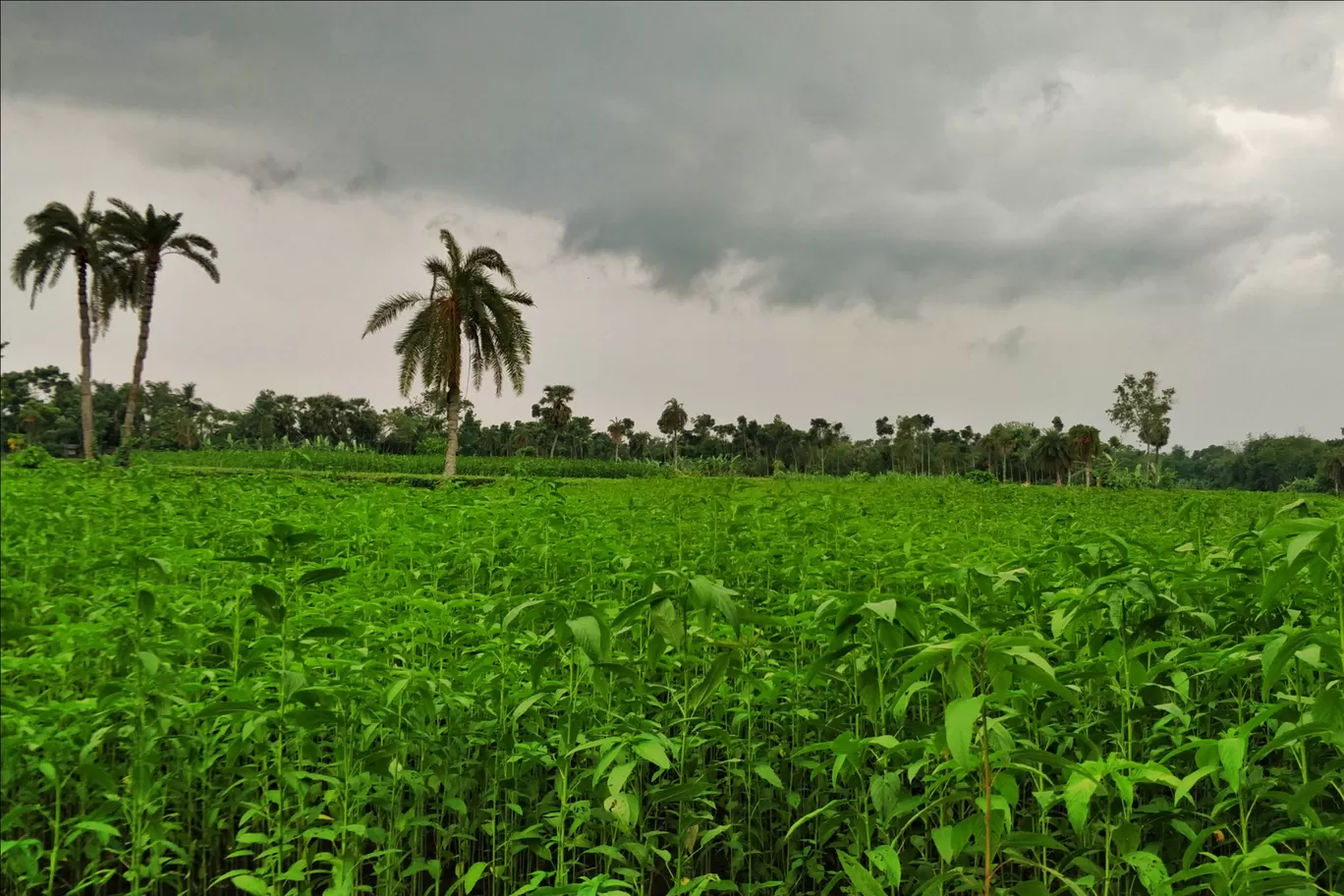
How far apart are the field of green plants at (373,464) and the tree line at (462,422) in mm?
1275

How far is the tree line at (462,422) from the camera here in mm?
3512

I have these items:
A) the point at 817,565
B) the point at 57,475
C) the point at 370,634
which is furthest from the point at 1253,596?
the point at 57,475

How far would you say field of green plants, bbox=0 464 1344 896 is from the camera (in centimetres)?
178

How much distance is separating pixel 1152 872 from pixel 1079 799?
374 millimetres

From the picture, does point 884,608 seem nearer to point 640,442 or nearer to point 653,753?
point 653,753

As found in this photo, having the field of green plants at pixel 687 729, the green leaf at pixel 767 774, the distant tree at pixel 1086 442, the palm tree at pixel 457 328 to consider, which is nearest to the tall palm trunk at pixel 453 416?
the palm tree at pixel 457 328

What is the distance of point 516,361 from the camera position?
82.9ft

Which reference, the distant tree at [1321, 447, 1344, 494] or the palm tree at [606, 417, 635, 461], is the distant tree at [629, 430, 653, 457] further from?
the distant tree at [1321, 447, 1344, 494]

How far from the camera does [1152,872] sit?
171 centimetres

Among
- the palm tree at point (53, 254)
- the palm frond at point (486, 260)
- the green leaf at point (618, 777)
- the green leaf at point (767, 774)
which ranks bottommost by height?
the green leaf at point (767, 774)

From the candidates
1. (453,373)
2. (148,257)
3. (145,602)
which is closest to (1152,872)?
(145,602)

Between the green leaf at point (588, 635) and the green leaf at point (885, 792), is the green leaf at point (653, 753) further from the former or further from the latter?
the green leaf at point (885, 792)

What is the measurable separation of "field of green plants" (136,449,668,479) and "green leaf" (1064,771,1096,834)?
861 inches

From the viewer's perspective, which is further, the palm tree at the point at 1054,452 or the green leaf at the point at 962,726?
the palm tree at the point at 1054,452
